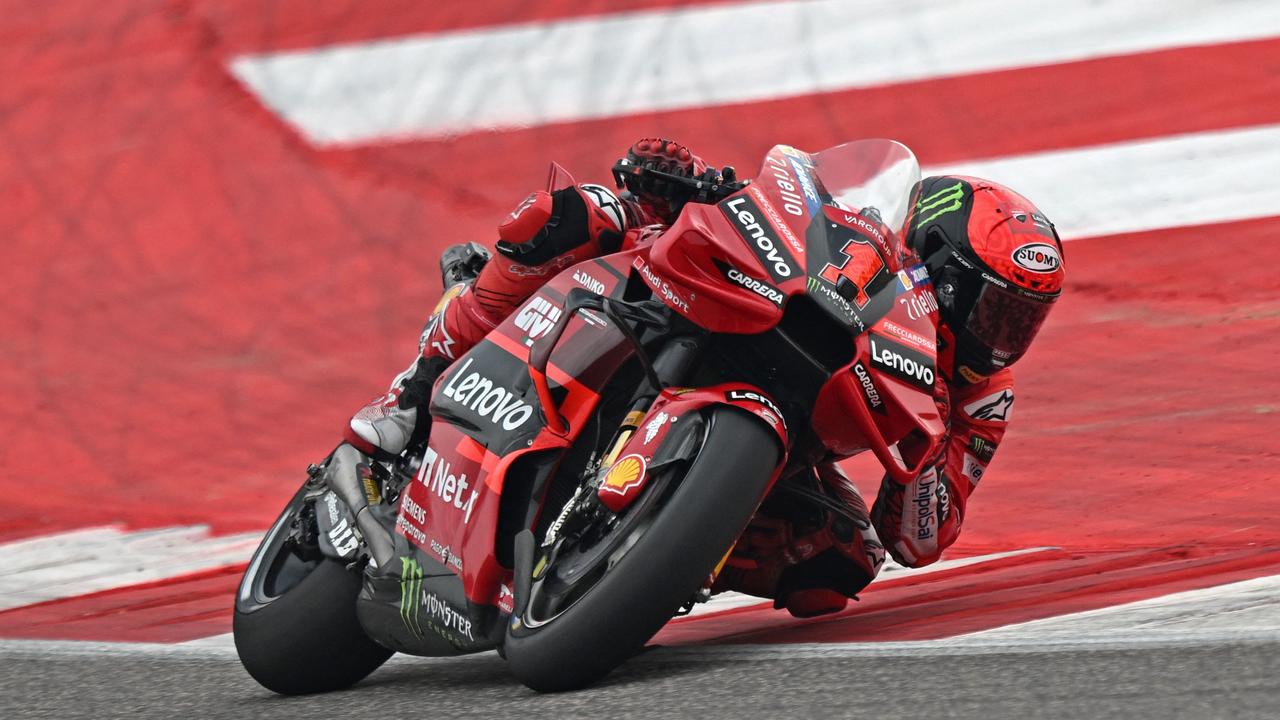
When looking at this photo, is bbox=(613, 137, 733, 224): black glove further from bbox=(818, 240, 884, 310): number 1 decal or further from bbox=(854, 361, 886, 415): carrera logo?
bbox=(854, 361, 886, 415): carrera logo

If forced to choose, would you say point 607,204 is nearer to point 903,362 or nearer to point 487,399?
point 487,399

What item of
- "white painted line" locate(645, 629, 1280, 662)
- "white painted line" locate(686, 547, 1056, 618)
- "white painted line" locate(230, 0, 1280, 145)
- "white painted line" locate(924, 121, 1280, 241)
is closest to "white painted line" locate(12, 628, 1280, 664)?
"white painted line" locate(645, 629, 1280, 662)

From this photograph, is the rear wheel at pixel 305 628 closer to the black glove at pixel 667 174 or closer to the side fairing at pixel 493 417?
the side fairing at pixel 493 417

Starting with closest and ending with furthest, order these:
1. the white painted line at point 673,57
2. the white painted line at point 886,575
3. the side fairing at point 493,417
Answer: the side fairing at point 493,417 → the white painted line at point 886,575 → the white painted line at point 673,57

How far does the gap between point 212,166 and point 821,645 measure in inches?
213

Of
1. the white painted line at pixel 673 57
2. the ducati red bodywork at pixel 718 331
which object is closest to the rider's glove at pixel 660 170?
the ducati red bodywork at pixel 718 331

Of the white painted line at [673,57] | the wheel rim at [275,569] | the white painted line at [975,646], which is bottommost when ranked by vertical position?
the white painted line at [673,57]

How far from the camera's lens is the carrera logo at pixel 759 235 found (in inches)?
117

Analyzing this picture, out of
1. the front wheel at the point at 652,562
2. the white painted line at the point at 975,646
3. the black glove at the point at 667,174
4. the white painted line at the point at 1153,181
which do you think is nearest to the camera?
the front wheel at the point at 652,562

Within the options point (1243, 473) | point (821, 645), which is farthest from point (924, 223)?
point (1243, 473)

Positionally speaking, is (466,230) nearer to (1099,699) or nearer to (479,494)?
(479,494)

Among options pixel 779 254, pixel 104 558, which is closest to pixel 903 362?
pixel 779 254

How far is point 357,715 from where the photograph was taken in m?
3.09

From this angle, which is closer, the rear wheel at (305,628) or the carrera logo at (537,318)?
the carrera logo at (537,318)
